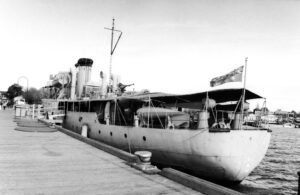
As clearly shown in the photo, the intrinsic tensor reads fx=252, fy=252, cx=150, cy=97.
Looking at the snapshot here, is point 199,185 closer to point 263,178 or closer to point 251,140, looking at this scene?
point 251,140

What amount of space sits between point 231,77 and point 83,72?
2997 cm

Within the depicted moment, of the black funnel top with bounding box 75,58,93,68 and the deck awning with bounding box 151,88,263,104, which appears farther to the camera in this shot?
the black funnel top with bounding box 75,58,93,68

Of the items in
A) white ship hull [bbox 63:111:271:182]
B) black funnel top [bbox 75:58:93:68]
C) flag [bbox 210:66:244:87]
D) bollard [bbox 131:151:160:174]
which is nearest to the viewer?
bollard [bbox 131:151:160:174]

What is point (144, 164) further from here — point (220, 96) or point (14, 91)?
point (14, 91)

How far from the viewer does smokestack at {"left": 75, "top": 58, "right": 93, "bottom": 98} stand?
37281 millimetres

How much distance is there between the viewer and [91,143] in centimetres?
1445

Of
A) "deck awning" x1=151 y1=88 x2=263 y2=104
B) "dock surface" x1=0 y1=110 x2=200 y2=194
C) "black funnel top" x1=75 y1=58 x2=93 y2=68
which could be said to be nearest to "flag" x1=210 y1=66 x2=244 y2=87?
"deck awning" x1=151 y1=88 x2=263 y2=104

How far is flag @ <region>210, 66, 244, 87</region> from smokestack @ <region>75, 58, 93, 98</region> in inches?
1116

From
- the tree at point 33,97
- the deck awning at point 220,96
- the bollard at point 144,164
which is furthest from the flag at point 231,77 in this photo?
the tree at point 33,97

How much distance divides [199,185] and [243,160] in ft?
17.9

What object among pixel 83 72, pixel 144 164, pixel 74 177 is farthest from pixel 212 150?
pixel 83 72

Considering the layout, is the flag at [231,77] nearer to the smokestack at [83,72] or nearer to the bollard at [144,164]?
the bollard at [144,164]

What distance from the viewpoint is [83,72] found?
37.9 m

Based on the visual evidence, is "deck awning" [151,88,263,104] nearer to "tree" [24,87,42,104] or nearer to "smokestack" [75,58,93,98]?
"smokestack" [75,58,93,98]
